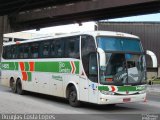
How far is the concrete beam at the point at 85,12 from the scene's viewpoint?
33844mm

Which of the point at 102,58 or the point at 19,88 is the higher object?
the point at 102,58

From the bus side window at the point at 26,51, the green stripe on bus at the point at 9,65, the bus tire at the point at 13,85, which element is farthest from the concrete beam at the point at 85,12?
the bus tire at the point at 13,85

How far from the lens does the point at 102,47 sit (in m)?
16.0

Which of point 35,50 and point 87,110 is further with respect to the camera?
point 35,50

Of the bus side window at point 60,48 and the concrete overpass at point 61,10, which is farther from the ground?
the concrete overpass at point 61,10

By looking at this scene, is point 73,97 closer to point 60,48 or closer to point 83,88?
point 83,88

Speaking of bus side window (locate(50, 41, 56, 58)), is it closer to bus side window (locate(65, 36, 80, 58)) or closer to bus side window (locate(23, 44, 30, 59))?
bus side window (locate(65, 36, 80, 58))

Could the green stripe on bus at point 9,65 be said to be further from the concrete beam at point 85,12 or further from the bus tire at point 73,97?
the concrete beam at point 85,12

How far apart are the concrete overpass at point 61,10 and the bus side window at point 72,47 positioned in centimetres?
1428

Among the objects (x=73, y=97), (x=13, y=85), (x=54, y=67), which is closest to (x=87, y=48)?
(x=73, y=97)

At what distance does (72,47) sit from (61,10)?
2307 centimetres

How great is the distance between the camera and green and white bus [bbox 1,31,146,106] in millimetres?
15778

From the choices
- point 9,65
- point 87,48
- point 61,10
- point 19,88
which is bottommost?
point 19,88

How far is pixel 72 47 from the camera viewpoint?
58.0 ft
